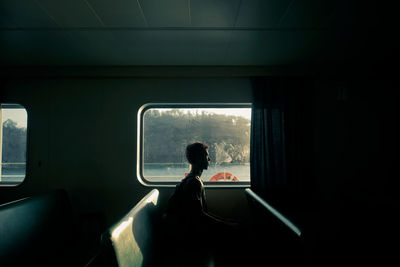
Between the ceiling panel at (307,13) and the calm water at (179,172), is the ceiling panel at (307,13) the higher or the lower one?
the higher one

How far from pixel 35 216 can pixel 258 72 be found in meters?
3.02

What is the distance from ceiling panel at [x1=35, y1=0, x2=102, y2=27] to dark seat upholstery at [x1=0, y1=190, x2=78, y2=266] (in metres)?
1.65

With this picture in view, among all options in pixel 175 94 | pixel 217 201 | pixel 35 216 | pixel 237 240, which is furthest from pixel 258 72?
pixel 35 216

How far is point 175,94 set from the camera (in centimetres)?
274

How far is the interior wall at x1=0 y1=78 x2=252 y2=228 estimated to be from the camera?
8.64 ft

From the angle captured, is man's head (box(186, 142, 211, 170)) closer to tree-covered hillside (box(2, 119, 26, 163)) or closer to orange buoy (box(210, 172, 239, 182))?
orange buoy (box(210, 172, 239, 182))

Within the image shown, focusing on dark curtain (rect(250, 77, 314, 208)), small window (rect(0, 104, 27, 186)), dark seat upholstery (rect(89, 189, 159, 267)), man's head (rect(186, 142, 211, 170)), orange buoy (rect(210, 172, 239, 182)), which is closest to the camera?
dark seat upholstery (rect(89, 189, 159, 267))

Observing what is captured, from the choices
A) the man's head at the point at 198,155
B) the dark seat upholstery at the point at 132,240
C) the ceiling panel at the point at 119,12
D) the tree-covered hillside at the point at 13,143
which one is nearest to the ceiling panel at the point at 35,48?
the ceiling panel at the point at 119,12

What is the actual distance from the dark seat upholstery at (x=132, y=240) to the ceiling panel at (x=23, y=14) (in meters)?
1.76

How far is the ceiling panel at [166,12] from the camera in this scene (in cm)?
146

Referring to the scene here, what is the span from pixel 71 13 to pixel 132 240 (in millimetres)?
1817

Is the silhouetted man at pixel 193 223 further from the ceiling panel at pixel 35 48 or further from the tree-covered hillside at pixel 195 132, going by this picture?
the ceiling panel at pixel 35 48

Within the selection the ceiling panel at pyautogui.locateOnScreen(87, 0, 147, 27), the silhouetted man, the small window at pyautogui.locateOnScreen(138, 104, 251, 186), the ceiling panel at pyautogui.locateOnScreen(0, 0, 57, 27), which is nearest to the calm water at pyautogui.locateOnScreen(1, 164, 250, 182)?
the small window at pyautogui.locateOnScreen(138, 104, 251, 186)

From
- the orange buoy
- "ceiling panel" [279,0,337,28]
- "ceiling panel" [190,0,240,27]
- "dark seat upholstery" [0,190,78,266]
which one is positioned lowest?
"dark seat upholstery" [0,190,78,266]
